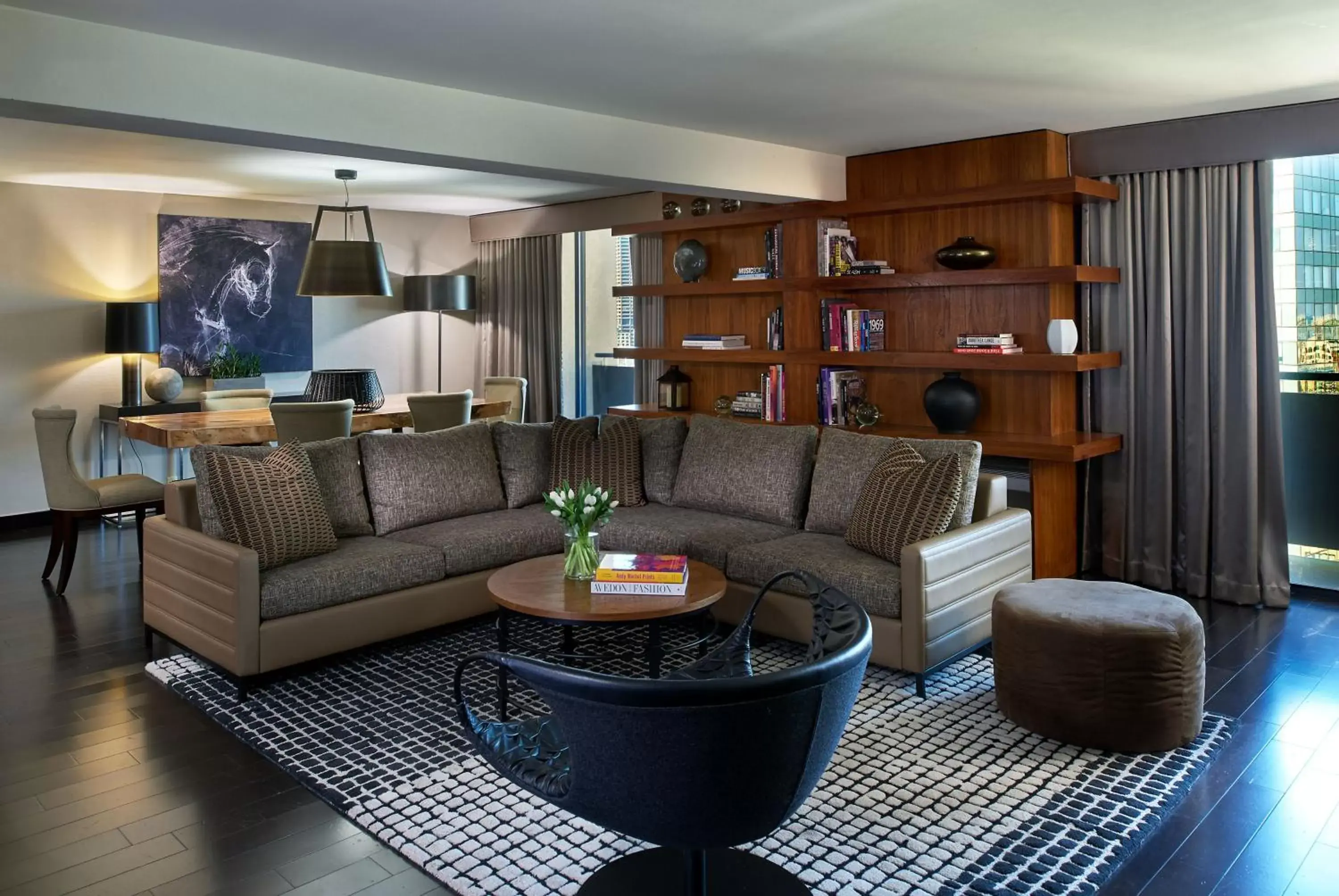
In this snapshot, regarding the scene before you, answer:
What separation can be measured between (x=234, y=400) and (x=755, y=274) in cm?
354

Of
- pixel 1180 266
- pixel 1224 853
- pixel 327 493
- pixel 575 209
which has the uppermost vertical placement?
pixel 575 209

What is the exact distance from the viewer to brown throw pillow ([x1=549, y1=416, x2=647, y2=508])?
17.2ft

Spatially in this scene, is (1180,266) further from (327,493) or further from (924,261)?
(327,493)

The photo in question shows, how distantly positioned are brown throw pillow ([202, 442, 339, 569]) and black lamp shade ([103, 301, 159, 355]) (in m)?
3.61

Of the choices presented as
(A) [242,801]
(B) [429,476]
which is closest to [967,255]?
(B) [429,476]

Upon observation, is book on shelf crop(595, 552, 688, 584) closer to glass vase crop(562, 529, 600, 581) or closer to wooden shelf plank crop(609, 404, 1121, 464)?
glass vase crop(562, 529, 600, 581)

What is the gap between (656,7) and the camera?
3086 millimetres

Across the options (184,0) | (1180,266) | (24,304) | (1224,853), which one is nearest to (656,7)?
(184,0)

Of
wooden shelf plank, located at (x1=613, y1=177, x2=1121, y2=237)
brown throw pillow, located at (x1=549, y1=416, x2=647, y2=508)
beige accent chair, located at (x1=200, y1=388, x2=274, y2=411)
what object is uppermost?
wooden shelf plank, located at (x1=613, y1=177, x2=1121, y2=237)

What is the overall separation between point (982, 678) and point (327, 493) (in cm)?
284

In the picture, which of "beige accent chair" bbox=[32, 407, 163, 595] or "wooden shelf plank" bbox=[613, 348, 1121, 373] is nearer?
"wooden shelf plank" bbox=[613, 348, 1121, 373]

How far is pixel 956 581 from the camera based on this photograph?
3.89 m

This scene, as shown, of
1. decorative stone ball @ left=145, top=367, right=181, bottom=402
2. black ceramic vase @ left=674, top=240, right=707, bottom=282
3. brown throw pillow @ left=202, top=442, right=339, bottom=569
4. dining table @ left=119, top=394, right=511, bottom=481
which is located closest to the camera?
brown throw pillow @ left=202, top=442, right=339, bottom=569

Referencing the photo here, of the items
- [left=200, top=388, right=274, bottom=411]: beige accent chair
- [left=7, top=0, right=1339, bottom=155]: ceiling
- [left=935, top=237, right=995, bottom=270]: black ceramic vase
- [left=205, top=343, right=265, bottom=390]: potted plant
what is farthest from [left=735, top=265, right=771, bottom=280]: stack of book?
[left=205, top=343, right=265, bottom=390]: potted plant
